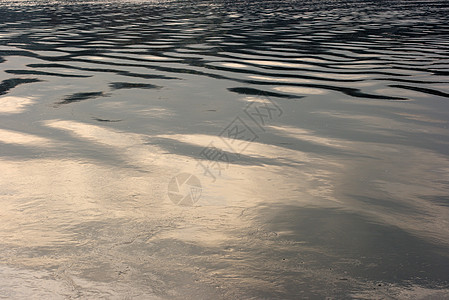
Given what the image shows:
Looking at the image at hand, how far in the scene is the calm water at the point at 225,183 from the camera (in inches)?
106

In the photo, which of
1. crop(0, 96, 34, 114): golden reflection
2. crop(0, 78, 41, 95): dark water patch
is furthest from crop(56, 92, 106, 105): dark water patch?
crop(0, 78, 41, 95): dark water patch

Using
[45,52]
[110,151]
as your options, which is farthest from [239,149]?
[45,52]

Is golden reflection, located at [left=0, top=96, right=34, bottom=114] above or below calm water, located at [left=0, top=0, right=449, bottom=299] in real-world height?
above

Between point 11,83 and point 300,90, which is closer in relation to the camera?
point 300,90

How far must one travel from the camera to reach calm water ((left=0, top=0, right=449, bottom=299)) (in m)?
2.69

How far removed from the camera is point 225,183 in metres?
3.92

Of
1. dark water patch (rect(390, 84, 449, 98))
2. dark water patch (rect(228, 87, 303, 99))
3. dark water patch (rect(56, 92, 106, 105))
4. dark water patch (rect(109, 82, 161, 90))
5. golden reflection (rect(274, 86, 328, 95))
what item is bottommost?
dark water patch (rect(390, 84, 449, 98))

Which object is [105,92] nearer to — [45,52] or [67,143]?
[67,143]

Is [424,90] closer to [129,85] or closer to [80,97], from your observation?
[129,85]

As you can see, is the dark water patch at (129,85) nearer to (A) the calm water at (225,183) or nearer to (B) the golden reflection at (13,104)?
(A) the calm water at (225,183)

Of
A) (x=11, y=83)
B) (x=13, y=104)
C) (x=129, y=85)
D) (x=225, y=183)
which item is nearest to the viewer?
(x=225, y=183)

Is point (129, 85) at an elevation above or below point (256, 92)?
above

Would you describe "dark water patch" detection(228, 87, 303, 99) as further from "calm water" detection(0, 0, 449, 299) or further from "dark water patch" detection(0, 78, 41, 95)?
"dark water patch" detection(0, 78, 41, 95)

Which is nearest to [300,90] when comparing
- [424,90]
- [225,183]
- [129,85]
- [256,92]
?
[256,92]
